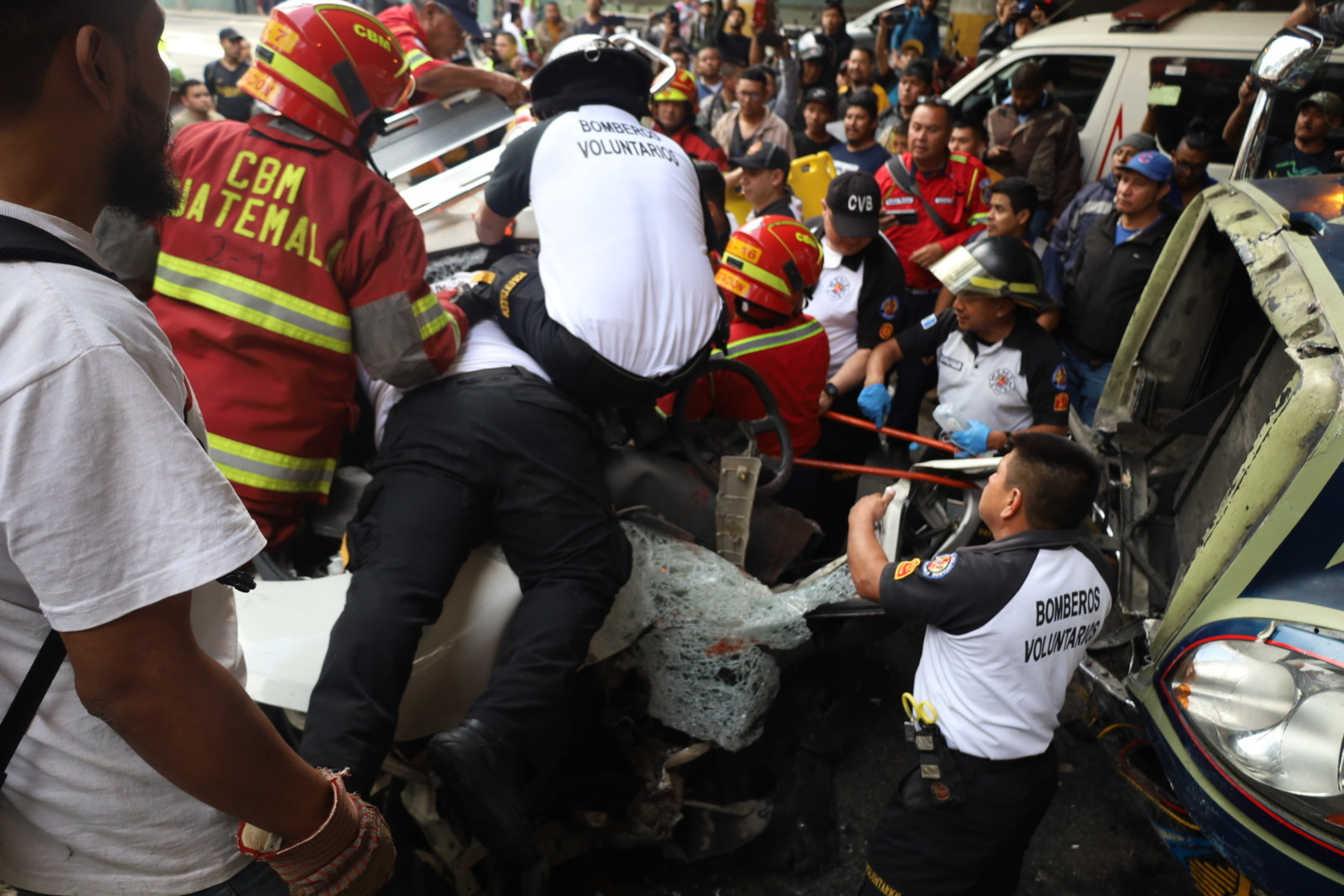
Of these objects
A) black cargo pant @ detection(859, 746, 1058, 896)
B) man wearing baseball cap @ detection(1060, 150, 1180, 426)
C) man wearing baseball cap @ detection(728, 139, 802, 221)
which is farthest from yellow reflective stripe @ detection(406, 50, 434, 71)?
black cargo pant @ detection(859, 746, 1058, 896)

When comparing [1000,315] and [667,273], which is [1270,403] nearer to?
[1000,315]

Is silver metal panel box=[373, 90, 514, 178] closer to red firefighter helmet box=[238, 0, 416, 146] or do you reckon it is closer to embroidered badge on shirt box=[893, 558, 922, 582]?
red firefighter helmet box=[238, 0, 416, 146]

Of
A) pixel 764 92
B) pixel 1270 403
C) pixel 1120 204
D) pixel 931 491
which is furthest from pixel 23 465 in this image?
pixel 764 92

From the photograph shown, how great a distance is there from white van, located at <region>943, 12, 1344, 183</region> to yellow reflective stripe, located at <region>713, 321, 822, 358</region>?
3.61 metres

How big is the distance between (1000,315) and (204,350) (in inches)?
107

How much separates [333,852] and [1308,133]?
18.1ft

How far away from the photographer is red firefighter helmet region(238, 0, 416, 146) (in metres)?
2.17

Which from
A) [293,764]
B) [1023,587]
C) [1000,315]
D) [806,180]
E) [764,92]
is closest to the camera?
[293,764]

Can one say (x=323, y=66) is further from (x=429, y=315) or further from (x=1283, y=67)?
(x=1283, y=67)

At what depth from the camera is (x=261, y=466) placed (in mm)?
2158

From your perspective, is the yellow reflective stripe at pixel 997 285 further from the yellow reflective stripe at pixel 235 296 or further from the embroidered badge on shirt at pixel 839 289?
the yellow reflective stripe at pixel 235 296

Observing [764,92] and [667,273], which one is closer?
[667,273]

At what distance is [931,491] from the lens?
2855 millimetres

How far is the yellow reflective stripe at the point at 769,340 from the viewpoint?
318cm
